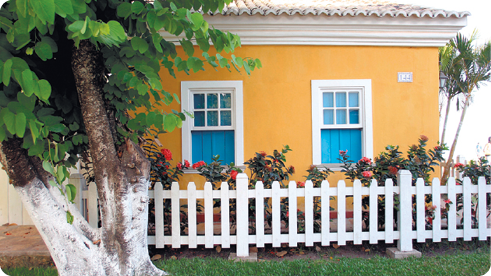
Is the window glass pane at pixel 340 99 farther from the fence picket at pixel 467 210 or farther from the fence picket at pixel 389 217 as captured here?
the fence picket at pixel 467 210

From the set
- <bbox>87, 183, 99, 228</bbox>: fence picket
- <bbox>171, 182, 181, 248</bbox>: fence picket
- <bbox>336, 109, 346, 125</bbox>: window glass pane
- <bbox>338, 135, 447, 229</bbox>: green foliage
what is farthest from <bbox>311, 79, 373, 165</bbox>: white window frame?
<bbox>87, 183, 99, 228</bbox>: fence picket

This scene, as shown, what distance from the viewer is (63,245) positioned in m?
2.58

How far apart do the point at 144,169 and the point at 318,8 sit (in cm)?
398

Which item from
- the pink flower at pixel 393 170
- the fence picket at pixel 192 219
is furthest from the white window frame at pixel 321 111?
the fence picket at pixel 192 219

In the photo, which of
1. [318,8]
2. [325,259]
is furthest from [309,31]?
[325,259]

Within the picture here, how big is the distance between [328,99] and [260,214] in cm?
290

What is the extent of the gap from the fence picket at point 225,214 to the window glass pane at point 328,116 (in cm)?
280

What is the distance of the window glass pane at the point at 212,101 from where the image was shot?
5.10 meters

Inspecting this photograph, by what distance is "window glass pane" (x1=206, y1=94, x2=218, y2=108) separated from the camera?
510 centimetres

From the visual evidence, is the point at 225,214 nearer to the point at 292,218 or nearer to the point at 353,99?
the point at 292,218

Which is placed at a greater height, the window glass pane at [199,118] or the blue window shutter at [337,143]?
the window glass pane at [199,118]

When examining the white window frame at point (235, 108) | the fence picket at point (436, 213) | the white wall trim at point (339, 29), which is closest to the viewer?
the fence picket at point (436, 213)

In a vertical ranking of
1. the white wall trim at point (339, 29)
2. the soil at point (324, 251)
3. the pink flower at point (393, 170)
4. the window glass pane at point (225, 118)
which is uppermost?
the white wall trim at point (339, 29)

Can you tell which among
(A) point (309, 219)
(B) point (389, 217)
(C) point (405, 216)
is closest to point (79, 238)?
(A) point (309, 219)
